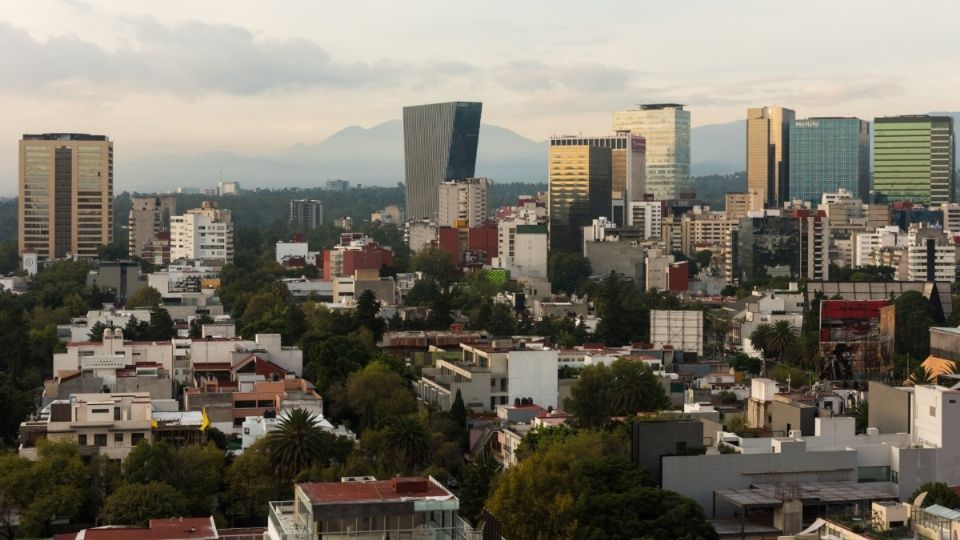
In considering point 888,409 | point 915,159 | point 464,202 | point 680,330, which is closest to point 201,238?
point 464,202

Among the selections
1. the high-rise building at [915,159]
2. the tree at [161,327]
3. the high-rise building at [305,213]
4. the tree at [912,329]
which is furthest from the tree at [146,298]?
the high-rise building at [305,213]

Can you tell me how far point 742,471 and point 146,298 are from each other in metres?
46.8

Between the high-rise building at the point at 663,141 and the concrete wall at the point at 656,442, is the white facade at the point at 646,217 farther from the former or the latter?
the concrete wall at the point at 656,442

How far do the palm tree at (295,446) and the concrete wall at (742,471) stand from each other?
694 centimetres

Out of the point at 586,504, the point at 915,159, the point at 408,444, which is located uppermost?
the point at 915,159

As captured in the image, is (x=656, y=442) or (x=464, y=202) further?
(x=464, y=202)

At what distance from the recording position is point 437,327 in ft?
212

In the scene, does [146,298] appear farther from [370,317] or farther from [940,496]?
[940,496]

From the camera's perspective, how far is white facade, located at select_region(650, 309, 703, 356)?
5853 centimetres

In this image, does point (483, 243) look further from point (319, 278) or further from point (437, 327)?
point (437, 327)

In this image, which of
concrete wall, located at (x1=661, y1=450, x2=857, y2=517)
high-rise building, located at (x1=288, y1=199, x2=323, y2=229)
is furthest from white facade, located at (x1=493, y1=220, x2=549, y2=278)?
concrete wall, located at (x1=661, y1=450, x2=857, y2=517)

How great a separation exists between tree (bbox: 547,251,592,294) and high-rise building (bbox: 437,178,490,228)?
27507 millimetres

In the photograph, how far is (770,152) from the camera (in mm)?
163125

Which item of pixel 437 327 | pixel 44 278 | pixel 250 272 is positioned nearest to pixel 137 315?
pixel 437 327
